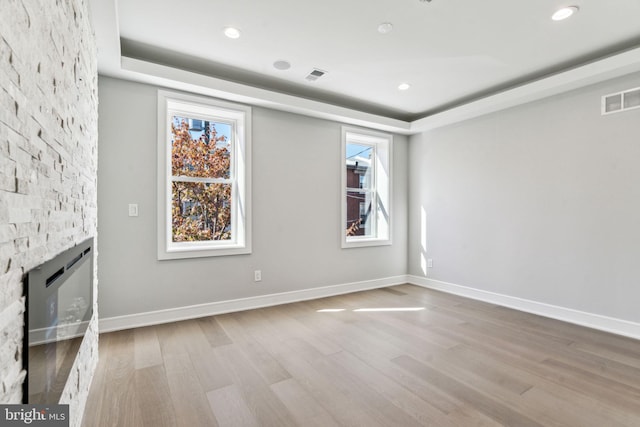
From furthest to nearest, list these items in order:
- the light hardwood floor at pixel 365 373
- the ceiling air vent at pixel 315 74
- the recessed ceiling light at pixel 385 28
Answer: the ceiling air vent at pixel 315 74 < the recessed ceiling light at pixel 385 28 < the light hardwood floor at pixel 365 373

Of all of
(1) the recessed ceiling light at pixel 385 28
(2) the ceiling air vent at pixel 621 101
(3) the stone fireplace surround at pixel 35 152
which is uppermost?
(1) the recessed ceiling light at pixel 385 28

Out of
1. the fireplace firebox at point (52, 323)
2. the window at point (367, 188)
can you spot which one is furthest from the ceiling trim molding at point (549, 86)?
the fireplace firebox at point (52, 323)

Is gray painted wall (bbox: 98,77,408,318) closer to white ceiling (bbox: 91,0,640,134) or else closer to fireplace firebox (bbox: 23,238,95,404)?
white ceiling (bbox: 91,0,640,134)

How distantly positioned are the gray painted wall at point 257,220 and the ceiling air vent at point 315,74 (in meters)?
0.62

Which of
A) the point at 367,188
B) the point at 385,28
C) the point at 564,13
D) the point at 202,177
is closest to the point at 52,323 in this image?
the point at 202,177

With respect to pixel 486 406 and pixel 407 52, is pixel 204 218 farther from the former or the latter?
pixel 486 406

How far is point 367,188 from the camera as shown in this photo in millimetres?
5277

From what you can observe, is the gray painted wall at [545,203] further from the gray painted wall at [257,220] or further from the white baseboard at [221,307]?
the white baseboard at [221,307]

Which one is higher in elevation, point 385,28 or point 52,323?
point 385,28

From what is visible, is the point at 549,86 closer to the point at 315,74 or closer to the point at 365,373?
the point at 315,74

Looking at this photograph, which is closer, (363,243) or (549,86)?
(549,86)

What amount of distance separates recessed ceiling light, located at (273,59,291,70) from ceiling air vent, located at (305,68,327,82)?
292 mm

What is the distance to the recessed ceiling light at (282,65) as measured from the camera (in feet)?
10.8

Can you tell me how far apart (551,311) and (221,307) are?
12.5 feet
